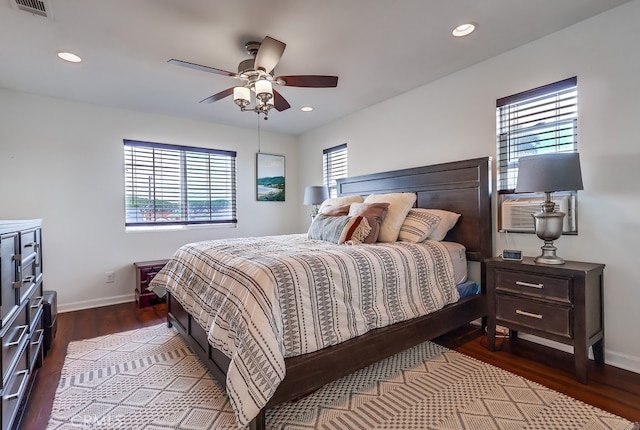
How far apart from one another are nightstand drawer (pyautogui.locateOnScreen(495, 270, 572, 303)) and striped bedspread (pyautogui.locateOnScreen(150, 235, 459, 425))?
1.23 ft

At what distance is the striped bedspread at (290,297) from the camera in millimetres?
1521

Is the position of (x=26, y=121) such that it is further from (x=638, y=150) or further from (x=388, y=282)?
(x=638, y=150)

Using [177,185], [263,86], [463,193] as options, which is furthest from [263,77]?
[177,185]

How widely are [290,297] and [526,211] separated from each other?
212cm

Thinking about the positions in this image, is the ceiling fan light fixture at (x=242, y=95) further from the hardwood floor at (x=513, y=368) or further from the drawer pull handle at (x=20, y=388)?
the hardwood floor at (x=513, y=368)

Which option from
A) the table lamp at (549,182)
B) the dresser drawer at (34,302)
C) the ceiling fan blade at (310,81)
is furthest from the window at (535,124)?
the dresser drawer at (34,302)

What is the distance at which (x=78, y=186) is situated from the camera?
12.4ft

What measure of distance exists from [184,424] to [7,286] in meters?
1.14

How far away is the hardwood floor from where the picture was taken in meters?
1.79

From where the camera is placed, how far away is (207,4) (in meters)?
2.02

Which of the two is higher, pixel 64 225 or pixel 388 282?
pixel 64 225

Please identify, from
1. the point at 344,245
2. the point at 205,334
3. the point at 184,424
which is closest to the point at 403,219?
the point at 344,245

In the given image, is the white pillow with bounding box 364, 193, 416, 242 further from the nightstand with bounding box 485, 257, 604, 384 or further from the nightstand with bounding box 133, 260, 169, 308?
the nightstand with bounding box 133, 260, 169, 308

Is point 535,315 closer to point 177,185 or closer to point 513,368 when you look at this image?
point 513,368
